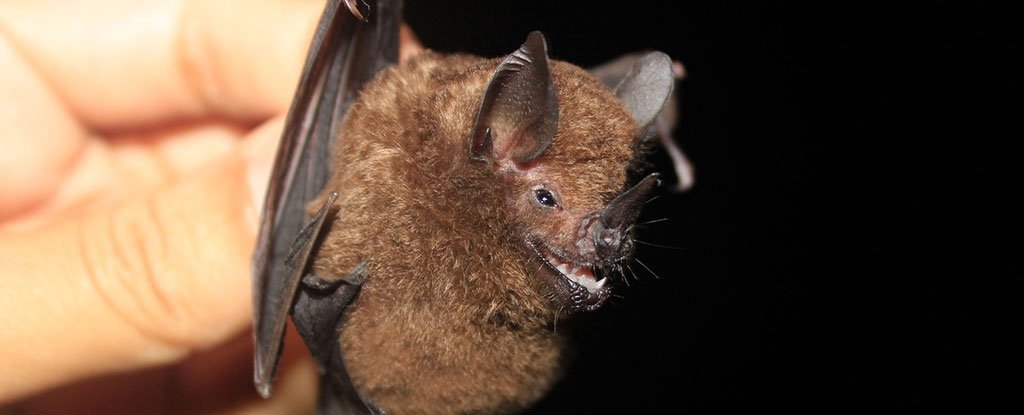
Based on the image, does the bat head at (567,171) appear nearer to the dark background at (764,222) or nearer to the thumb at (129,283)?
the thumb at (129,283)

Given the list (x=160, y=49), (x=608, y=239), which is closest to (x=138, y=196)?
(x=160, y=49)

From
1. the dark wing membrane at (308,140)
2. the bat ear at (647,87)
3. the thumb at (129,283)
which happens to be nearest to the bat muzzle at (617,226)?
the bat ear at (647,87)

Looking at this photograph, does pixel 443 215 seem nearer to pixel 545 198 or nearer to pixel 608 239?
pixel 545 198

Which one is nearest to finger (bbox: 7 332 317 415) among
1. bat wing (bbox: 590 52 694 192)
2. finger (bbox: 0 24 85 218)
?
finger (bbox: 0 24 85 218)

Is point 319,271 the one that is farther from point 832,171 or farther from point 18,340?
point 832,171

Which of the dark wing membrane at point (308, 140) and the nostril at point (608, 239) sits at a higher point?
the nostril at point (608, 239)

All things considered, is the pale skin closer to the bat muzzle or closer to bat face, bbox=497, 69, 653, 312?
bat face, bbox=497, 69, 653, 312
